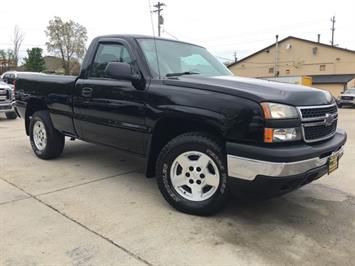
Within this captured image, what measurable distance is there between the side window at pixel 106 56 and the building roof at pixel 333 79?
40782 mm

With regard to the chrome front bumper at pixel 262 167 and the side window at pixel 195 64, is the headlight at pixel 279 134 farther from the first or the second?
the side window at pixel 195 64

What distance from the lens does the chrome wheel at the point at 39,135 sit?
19.6 feet

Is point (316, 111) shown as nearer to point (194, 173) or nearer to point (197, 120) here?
point (197, 120)

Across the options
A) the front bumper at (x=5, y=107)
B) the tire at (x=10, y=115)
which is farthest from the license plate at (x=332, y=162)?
the tire at (x=10, y=115)

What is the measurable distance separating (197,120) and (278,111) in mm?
767

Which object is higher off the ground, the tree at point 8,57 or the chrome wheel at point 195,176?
the tree at point 8,57

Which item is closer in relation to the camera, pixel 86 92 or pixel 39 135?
pixel 86 92

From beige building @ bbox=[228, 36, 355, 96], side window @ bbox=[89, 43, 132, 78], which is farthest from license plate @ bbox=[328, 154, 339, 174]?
beige building @ bbox=[228, 36, 355, 96]

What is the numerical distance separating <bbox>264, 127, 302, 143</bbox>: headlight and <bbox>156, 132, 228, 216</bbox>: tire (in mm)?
473

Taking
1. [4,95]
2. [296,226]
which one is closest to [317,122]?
[296,226]

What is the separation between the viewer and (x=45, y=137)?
19.5 feet

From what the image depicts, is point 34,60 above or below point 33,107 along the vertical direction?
above

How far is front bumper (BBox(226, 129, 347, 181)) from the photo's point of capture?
320 cm

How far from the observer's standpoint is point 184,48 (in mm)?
4992
